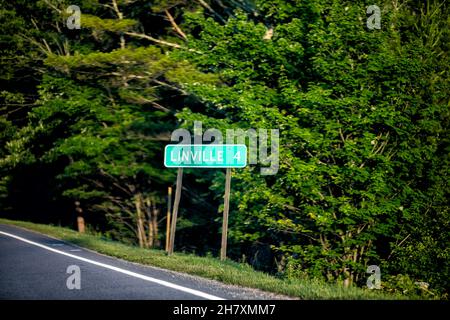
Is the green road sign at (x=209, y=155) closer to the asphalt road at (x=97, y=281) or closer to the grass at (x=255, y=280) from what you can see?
the grass at (x=255, y=280)

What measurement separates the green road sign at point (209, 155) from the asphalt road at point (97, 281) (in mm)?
2833

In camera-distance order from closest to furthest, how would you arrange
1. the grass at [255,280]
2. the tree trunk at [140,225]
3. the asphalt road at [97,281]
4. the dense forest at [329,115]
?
1. the asphalt road at [97,281]
2. the grass at [255,280]
3. the dense forest at [329,115]
4. the tree trunk at [140,225]

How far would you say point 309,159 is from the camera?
12.5m

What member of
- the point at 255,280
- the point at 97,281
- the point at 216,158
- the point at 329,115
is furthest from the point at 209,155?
the point at 97,281

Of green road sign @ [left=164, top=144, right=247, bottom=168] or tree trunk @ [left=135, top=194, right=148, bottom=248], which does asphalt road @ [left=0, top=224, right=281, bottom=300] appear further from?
tree trunk @ [left=135, top=194, right=148, bottom=248]

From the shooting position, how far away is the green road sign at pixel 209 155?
10773mm

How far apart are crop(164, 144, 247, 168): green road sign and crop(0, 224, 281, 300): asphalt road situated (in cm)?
283

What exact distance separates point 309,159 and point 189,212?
41.4 feet

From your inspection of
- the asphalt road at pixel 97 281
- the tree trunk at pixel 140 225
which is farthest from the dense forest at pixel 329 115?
the tree trunk at pixel 140 225

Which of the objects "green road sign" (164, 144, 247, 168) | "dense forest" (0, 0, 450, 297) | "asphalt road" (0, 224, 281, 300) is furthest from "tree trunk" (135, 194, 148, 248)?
"asphalt road" (0, 224, 281, 300)

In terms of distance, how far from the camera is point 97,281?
23.7ft

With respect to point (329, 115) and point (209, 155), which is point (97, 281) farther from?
point (329, 115)

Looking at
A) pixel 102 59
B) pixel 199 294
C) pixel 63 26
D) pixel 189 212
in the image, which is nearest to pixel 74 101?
pixel 102 59

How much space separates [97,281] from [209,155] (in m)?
4.55
